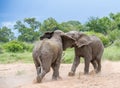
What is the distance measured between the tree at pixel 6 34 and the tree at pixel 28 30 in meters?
0.84

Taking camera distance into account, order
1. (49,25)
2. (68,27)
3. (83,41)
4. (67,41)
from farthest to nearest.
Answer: (49,25), (68,27), (83,41), (67,41)

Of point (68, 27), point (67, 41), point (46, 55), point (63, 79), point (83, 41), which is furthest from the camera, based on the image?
point (68, 27)

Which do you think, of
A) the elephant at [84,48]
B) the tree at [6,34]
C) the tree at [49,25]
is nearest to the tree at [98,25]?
the tree at [49,25]

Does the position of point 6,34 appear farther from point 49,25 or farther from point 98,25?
point 98,25

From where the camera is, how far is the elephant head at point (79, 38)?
12000 mm

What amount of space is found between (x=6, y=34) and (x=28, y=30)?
2.41 m

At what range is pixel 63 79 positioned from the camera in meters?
10.8

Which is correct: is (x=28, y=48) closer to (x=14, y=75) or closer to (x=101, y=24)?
(x=14, y=75)

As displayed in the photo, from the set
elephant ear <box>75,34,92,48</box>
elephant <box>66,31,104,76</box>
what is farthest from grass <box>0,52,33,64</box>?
elephant ear <box>75,34,92,48</box>

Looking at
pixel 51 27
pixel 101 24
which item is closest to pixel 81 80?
pixel 51 27

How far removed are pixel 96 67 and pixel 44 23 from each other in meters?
27.8

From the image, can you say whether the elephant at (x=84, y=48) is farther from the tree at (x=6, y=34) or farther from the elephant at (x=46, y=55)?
the tree at (x=6, y=34)

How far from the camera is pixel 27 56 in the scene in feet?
62.7

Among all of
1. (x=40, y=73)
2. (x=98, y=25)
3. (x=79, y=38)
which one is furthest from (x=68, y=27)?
(x=40, y=73)
